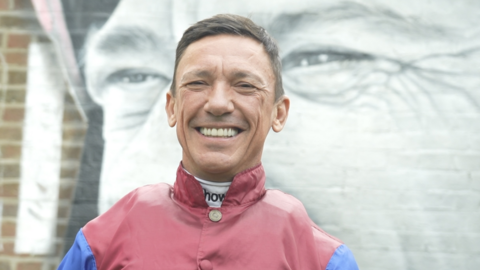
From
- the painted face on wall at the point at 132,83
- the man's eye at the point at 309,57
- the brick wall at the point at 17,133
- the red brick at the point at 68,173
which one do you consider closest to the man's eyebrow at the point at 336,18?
the man's eye at the point at 309,57

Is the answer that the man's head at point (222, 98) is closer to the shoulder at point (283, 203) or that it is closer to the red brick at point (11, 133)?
the shoulder at point (283, 203)

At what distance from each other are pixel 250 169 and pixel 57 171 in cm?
228

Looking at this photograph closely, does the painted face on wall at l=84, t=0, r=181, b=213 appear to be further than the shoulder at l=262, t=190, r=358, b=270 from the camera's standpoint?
Yes

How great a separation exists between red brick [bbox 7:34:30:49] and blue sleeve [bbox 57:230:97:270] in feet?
7.82

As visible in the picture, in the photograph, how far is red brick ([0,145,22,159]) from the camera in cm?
330

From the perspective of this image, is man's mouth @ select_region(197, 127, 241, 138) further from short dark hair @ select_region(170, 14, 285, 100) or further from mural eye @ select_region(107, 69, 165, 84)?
mural eye @ select_region(107, 69, 165, 84)

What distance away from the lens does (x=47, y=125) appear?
3.31 meters

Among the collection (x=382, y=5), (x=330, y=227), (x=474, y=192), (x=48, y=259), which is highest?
(x=382, y=5)

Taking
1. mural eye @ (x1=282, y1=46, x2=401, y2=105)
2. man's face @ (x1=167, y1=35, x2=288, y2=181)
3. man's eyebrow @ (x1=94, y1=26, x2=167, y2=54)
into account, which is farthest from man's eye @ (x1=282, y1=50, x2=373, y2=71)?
man's face @ (x1=167, y1=35, x2=288, y2=181)

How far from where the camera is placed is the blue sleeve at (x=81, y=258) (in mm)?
1316

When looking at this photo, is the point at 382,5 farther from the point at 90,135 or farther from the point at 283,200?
the point at 283,200

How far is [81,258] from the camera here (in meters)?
1.33

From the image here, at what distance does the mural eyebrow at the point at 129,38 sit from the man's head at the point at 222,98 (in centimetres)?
198

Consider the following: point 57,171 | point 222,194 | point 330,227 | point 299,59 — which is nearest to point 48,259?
point 57,171
